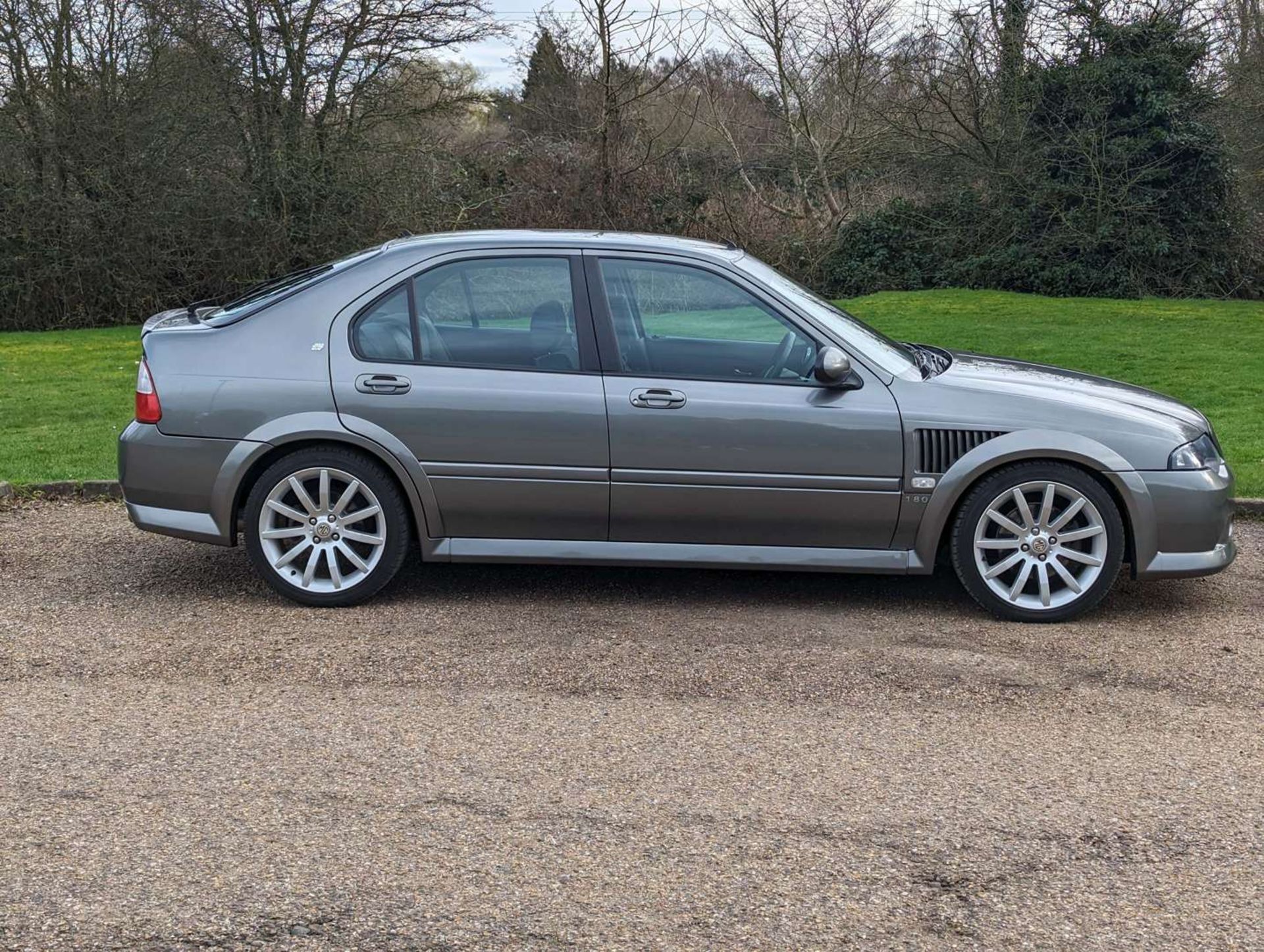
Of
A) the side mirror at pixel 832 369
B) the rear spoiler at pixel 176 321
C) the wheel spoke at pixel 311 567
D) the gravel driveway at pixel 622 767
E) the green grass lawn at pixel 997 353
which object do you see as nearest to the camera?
the gravel driveway at pixel 622 767

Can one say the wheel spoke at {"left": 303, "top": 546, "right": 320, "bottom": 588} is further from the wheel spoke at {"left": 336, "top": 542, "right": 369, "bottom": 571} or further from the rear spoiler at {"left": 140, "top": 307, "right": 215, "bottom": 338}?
the rear spoiler at {"left": 140, "top": 307, "right": 215, "bottom": 338}

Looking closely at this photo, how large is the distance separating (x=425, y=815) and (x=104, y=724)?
1410 millimetres

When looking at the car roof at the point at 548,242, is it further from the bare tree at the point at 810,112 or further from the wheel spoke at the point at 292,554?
the bare tree at the point at 810,112

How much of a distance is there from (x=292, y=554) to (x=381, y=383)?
865 millimetres

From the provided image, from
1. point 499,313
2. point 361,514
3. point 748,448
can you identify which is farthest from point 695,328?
point 361,514

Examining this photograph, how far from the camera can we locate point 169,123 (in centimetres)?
2180

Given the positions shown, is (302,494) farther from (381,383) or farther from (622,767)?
(622,767)

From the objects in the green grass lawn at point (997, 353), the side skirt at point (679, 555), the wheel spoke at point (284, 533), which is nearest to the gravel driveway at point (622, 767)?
the side skirt at point (679, 555)

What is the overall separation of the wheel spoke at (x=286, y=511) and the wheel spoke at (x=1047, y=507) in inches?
128

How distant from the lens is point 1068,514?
5.79 meters

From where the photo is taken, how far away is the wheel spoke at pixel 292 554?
19.5ft

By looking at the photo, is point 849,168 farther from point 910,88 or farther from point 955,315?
point 955,315

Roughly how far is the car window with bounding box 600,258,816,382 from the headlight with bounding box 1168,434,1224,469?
165 cm

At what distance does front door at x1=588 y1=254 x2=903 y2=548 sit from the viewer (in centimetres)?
578
